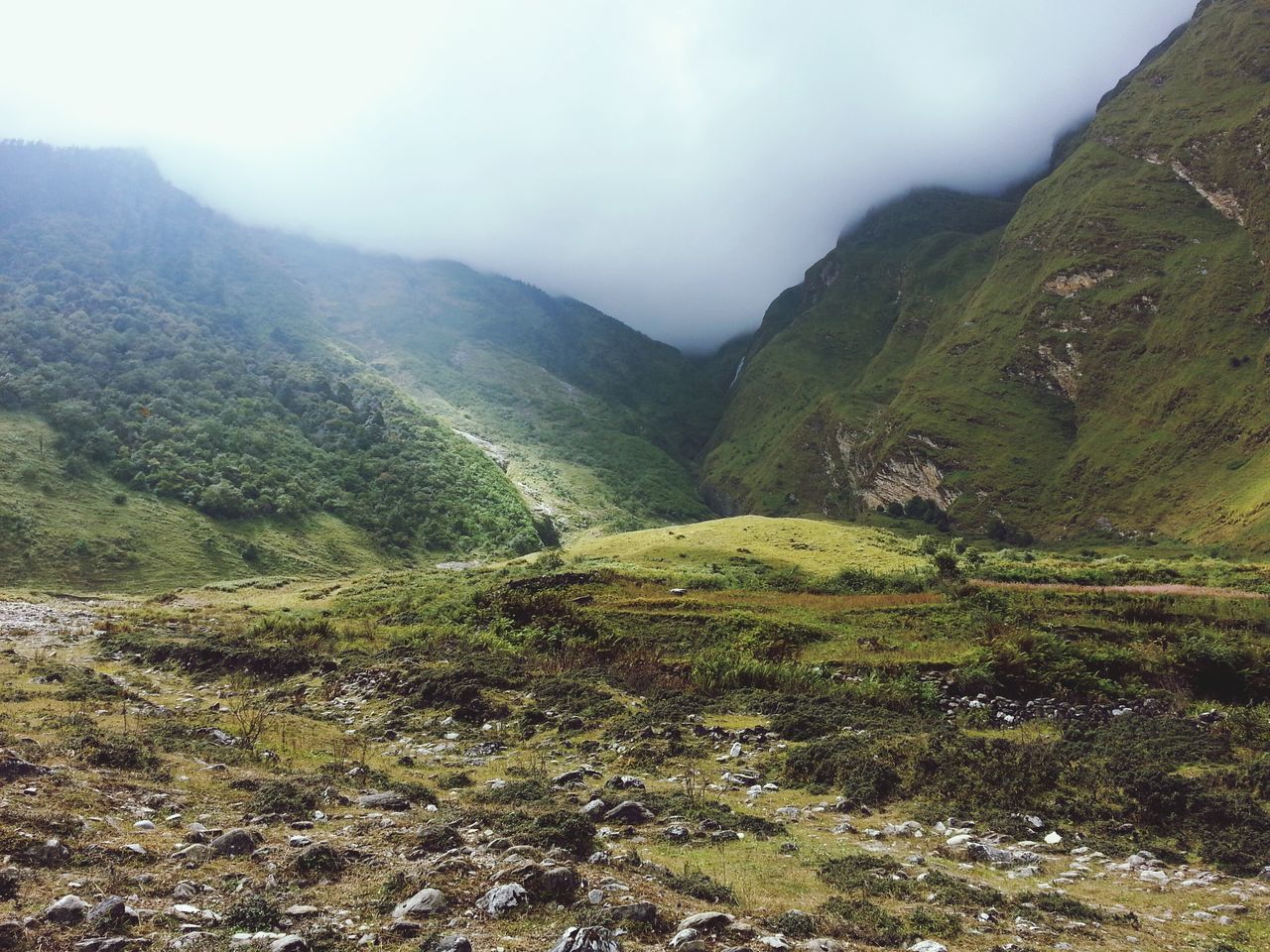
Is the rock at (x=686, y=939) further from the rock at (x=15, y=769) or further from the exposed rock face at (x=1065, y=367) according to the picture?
the exposed rock face at (x=1065, y=367)

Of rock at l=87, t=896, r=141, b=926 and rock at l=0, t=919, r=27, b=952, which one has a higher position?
rock at l=0, t=919, r=27, b=952

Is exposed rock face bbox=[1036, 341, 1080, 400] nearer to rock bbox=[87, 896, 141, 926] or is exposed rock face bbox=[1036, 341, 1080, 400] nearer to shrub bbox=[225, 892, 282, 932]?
shrub bbox=[225, 892, 282, 932]

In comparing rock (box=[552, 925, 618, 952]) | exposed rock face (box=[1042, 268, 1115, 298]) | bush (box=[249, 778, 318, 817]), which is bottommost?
bush (box=[249, 778, 318, 817])

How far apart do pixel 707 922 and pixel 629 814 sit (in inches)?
210

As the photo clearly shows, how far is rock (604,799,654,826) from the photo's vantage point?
43.0 feet

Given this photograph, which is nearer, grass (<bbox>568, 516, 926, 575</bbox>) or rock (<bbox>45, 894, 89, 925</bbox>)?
rock (<bbox>45, 894, 89, 925</bbox>)

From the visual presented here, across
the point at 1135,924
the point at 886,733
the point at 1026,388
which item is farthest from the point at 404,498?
the point at 1026,388

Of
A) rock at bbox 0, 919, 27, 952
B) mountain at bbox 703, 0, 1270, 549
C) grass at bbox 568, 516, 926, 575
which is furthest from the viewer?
mountain at bbox 703, 0, 1270, 549

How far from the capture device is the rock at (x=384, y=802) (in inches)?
515

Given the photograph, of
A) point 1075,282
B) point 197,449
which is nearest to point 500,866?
point 197,449

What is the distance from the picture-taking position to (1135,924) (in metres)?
9.23

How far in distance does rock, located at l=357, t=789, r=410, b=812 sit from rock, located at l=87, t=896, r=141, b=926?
575cm

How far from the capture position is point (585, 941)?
7250 millimetres

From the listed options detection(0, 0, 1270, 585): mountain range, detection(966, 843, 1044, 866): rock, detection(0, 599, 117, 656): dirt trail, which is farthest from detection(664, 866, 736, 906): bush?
detection(0, 0, 1270, 585): mountain range
